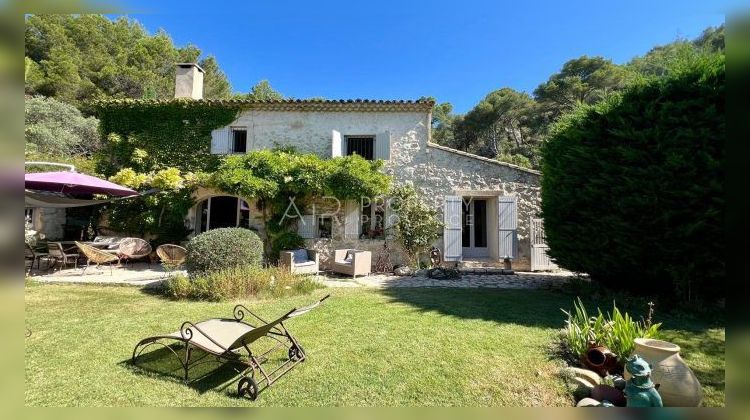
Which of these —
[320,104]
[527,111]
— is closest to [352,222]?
[320,104]

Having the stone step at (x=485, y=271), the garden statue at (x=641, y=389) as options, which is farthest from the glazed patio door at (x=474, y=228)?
the garden statue at (x=641, y=389)

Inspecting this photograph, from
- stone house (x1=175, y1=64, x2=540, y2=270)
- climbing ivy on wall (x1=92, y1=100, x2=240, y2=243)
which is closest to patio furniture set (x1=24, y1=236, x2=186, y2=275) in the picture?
climbing ivy on wall (x1=92, y1=100, x2=240, y2=243)

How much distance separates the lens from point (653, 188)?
5.66 metres

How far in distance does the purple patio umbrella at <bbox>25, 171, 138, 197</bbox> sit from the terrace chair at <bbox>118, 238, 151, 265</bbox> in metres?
1.65

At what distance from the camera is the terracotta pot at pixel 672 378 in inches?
99.1

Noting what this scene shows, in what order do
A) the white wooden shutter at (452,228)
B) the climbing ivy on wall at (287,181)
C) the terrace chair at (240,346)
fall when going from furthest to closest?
the white wooden shutter at (452,228)
the climbing ivy on wall at (287,181)
the terrace chair at (240,346)

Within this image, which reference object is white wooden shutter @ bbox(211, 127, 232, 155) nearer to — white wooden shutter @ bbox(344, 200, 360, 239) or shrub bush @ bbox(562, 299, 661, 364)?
white wooden shutter @ bbox(344, 200, 360, 239)

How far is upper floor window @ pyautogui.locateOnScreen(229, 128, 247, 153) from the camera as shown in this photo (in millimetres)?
11758

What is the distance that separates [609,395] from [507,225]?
342 inches

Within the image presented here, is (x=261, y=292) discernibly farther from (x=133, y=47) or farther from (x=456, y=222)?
(x=133, y=47)

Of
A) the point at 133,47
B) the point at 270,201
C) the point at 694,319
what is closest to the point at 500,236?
the point at 694,319

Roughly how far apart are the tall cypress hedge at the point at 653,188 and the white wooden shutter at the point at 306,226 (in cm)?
738

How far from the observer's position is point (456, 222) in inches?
428

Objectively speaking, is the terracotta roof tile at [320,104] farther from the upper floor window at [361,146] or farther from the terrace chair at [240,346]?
the terrace chair at [240,346]
